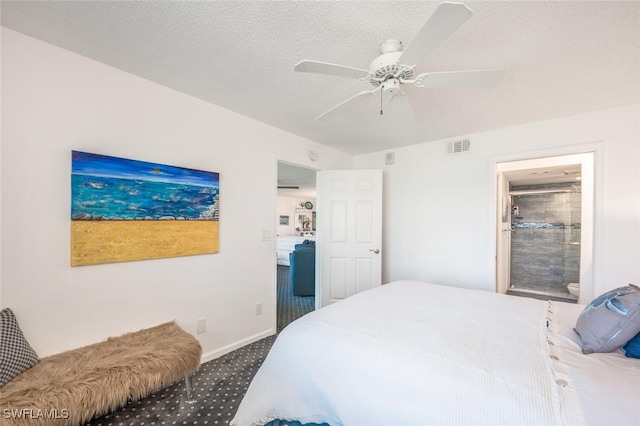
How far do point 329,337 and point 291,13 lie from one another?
167 centimetres

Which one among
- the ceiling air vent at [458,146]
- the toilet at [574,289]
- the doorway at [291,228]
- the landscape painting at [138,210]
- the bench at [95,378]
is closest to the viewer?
the bench at [95,378]

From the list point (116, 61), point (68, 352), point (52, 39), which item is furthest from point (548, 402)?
point (52, 39)

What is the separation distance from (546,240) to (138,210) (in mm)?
6316

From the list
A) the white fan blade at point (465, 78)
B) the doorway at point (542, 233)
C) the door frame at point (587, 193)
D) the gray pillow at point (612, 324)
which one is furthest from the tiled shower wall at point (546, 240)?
the white fan blade at point (465, 78)

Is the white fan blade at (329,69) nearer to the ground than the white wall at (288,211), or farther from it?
farther from it

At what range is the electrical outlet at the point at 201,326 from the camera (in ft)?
7.96

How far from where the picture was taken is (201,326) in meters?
2.45

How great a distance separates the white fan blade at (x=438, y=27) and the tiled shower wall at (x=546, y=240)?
211 inches

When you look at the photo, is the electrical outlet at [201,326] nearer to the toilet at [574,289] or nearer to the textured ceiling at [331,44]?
the textured ceiling at [331,44]

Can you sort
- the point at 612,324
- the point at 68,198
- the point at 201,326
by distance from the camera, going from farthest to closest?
the point at 201,326, the point at 68,198, the point at 612,324

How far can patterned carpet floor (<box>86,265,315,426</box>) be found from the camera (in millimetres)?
1719

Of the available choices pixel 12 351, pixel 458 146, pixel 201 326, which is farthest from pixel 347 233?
pixel 12 351

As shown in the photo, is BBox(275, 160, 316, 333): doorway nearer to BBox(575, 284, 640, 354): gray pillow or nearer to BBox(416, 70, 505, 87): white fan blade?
BBox(416, 70, 505, 87): white fan blade

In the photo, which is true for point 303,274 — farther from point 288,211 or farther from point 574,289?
point 288,211
